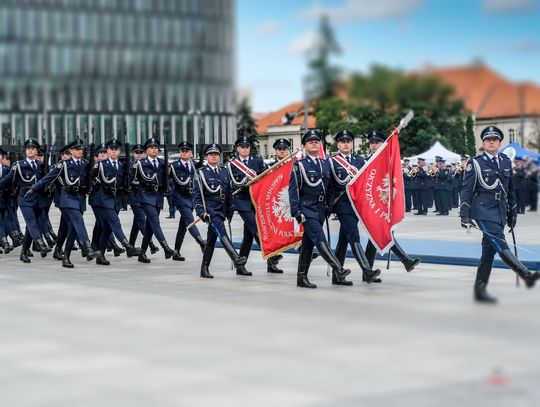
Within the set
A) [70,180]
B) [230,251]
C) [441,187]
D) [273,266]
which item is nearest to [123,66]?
[70,180]

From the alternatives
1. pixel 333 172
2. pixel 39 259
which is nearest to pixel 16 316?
pixel 333 172

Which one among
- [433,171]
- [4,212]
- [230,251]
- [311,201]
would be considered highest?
[433,171]

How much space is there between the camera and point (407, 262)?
13.3 metres

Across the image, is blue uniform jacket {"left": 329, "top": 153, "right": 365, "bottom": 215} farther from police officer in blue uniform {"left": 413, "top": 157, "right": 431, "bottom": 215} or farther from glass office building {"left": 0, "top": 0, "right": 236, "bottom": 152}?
police officer in blue uniform {"left": 413, "top": 157, "right": 431, "bottom": 215}

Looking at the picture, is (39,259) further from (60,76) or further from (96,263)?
(60,76)

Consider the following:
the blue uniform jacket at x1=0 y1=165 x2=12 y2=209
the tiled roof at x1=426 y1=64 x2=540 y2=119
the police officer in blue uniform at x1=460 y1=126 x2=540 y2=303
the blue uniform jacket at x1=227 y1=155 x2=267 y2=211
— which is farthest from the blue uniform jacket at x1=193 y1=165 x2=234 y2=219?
the tiled roof at x1=426 y1=64 x2=540 y2=119

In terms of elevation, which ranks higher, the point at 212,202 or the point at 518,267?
the point at 212,202

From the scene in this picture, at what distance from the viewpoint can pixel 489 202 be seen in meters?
11.8

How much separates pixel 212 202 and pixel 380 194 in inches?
92.7

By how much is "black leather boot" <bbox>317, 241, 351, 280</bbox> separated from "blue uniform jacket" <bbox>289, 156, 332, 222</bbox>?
1.18 feet

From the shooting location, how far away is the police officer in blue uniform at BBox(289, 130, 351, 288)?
1298 cm

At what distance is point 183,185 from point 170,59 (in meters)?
2.39

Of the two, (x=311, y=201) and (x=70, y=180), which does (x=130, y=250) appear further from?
(x=311, y=201)

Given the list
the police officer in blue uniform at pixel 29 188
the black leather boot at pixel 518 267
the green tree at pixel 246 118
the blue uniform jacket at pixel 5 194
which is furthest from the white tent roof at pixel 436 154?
the black leather boot at pixel 518 267
